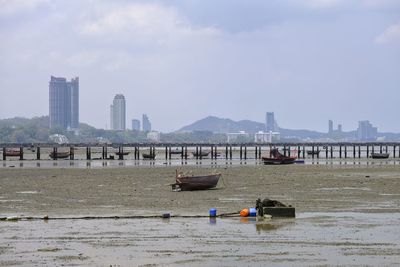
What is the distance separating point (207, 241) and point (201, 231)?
7.14ft

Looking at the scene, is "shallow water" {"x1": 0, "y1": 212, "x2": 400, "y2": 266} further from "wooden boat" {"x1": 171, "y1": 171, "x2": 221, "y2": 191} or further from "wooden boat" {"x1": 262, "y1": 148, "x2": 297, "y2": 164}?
"wooden boat" {"x1": 262, "y1": 148, "x2": 297, "y2": 164}

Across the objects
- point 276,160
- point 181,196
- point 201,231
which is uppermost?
point 201,231

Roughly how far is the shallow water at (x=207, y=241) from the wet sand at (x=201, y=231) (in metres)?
0.02

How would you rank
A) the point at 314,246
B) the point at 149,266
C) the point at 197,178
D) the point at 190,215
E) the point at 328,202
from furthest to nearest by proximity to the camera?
the point at 197,178 → the point at 328,202 → the point at 190,215 → the point at 314,246 → the point at 149,266

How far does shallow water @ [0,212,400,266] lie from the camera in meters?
17.8

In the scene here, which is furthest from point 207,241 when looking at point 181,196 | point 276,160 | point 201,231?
point 276,160

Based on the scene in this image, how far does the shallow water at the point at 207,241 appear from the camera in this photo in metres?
17.8

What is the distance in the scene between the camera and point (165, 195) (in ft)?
127

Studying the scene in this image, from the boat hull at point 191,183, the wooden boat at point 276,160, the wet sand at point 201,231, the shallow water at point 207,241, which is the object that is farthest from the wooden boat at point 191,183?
the wooden boat at point 276,160

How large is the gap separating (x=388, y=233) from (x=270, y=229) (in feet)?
11.6

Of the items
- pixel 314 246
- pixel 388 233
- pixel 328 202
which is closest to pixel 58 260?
pixel 314 246

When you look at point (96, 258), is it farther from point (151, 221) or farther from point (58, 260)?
point (151, 221)

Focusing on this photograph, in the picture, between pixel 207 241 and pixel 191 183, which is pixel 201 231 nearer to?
pixel 207 241

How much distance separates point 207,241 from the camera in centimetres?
2084
